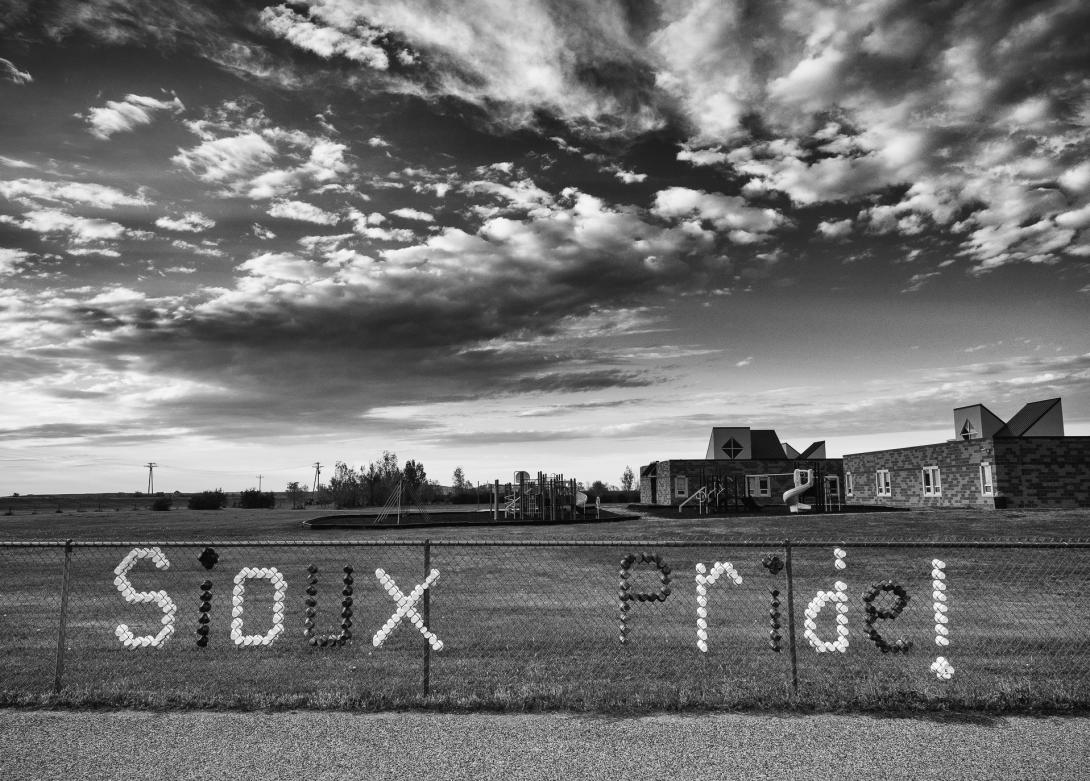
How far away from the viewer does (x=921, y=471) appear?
44688 mm

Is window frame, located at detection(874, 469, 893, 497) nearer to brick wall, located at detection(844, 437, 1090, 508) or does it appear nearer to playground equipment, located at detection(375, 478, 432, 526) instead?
brick wall, located at detection(844, 437, 1090, 508)

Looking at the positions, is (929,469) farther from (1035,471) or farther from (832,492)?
(832,492)

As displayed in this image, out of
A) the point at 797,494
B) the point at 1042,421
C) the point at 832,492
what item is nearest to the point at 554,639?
the point at 797,494

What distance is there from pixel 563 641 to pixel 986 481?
121 feet

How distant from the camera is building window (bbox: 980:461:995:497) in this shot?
1499 inches

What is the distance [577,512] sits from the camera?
47406 millimetres

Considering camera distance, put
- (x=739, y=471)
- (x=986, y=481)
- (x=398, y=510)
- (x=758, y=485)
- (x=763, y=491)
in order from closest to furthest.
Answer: (x=986, y=481), (x=398, y=510), (x=763, y=491), (x=758, y=485), (x=739, y=471)

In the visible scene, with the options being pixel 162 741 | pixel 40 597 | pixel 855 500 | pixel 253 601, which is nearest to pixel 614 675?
pixel 162 741

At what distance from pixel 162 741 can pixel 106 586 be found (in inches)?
474

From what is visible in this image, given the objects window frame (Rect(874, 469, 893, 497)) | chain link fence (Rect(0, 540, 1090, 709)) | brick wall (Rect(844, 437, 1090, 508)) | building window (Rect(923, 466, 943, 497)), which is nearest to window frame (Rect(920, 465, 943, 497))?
building window (Rect(923, 466, 943, 497))

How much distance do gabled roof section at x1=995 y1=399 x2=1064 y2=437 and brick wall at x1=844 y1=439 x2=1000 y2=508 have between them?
398 cm

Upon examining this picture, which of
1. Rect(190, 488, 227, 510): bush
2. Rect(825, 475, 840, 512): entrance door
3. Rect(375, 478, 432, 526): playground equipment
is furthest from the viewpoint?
Rect(190, 488, 227, 510): bush

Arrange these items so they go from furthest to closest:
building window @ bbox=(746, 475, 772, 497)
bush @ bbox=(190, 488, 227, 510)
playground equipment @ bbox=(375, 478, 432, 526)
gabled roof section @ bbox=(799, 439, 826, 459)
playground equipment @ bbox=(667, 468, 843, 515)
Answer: bush @ bbox=(190, 488, 227, 510) → gabled roof section @ bbox=(799, 439, 826, 459) → building window @ bbox=(746, 475, 772, 497) → playground equipment @ bbox=(667, 468, 843, 515) → playground equipment @ bbox=(375, 478, 432, 526)

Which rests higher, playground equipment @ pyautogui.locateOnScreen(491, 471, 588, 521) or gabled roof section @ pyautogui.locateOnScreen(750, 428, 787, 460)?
gabled roof section @ pyautogui.locateOnScreen(750, 428, 787, 460)
